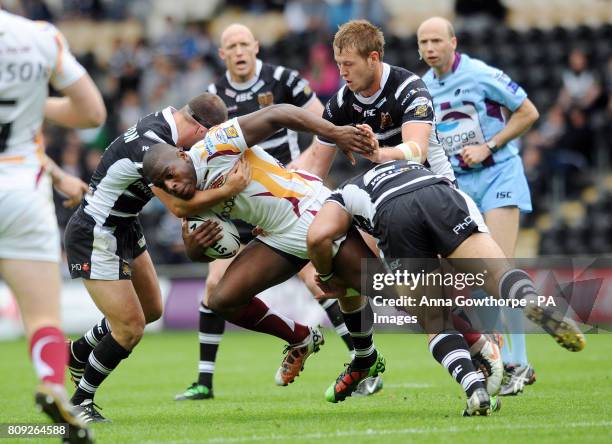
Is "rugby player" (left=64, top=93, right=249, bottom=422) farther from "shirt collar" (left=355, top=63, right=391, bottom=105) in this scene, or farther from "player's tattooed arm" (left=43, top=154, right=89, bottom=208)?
"player's tattooed arm" (left=43, top=154, right=89, bottom=208)

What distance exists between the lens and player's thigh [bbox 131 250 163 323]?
26.7 ft

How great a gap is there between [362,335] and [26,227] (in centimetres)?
314

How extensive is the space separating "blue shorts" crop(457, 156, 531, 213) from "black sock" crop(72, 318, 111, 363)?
339 cm

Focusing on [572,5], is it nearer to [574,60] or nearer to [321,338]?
[574,60]

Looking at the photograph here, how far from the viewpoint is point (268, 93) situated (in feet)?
33.1

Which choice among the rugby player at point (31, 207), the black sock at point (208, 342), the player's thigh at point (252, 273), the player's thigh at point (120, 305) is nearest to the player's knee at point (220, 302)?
the player's thigh at point (252, 273)

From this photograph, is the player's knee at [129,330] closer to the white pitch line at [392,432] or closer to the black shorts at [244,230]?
the white pitch line at [392,432]

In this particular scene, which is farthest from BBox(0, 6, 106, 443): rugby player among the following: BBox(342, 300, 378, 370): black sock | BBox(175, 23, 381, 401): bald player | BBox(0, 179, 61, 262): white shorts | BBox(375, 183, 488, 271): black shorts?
BBox(175, 23, 381, 401): bald player

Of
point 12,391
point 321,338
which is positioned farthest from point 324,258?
point 12,391

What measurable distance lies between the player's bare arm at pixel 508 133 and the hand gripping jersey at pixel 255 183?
1953 millimetres

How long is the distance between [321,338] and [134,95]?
1288cm

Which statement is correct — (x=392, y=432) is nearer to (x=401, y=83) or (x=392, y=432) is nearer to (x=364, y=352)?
(x=364, y=352)

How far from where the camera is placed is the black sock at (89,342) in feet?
27.4

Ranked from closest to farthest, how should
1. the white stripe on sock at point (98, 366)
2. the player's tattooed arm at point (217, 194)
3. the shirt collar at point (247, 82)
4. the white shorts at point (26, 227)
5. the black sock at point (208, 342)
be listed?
the white shorts at point (26, 227), the player's tattooed arm at point (217, 194), the white stripe on sock at point (98, 366), the black sock at point (208, 342), the shirt collar at point (247, 82)
